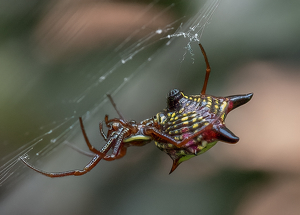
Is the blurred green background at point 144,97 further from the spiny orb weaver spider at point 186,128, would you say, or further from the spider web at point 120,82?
the spiny orb weaver spider at point 186,128

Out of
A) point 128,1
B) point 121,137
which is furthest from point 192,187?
point 128,1

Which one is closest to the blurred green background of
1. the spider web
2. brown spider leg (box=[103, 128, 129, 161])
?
the spider web

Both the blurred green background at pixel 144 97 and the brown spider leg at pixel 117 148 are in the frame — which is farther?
the blurred green background at pixel 144 97

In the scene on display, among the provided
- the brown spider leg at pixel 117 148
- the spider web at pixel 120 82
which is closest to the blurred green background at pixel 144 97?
the spider web at pixel 120 82

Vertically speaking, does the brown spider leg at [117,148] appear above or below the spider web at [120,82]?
below

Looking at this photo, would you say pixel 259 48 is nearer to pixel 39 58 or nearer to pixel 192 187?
pixel 192 187

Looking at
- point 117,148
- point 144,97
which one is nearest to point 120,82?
point 144,97

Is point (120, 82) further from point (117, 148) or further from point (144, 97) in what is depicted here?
point (117, 148)
